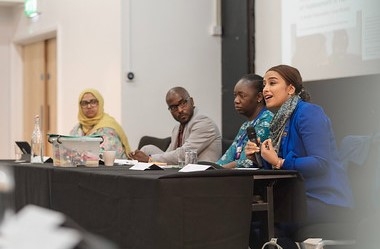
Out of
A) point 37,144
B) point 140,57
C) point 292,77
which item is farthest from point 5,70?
point 292,77

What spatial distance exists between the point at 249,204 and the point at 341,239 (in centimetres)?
42

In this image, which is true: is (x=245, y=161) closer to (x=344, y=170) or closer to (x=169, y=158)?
(x=344, y=170)

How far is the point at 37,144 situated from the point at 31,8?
147 inches

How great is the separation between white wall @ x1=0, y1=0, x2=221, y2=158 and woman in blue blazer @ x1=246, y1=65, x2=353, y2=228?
310 cm

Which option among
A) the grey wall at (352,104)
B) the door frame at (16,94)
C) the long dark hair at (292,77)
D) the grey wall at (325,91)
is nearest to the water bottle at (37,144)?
the long dark hair at (292,77)

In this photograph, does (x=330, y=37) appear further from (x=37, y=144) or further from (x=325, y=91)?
(x=37, y=144)

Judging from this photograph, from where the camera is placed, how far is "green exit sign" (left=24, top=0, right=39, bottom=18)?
6.93m

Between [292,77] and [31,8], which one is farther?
[31,8]

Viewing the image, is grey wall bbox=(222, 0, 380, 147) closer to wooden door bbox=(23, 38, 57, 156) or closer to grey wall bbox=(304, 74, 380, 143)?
grey wall bbox=(304, 74, 380, 143)

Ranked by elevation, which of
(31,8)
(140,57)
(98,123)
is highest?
(31,8)

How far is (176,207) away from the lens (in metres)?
2.04

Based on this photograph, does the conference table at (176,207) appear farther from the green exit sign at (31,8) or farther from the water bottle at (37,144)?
the green exit sign at (31,8)

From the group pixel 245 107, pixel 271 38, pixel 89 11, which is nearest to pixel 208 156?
pixel 245 107

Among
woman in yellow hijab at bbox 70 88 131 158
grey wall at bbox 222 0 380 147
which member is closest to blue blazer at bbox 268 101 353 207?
grey wall at bbox 222 0 380 147
